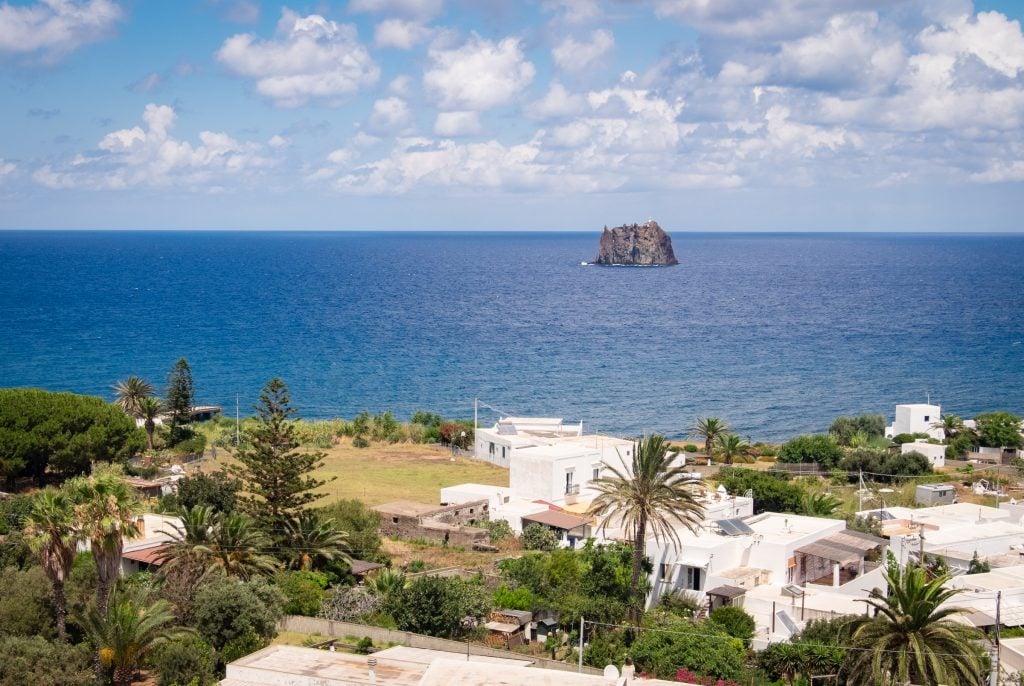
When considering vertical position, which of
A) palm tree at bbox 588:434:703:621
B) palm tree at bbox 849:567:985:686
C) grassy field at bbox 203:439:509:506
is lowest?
grassy field at bbox 203:439:509:506

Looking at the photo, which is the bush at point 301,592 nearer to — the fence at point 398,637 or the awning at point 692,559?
the fence at point 398,637

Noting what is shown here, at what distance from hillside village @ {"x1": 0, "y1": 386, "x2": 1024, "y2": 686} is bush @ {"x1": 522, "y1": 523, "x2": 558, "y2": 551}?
0.07 metres

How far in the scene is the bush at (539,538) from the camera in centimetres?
3375

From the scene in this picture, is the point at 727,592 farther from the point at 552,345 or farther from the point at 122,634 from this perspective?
the point at 552,345

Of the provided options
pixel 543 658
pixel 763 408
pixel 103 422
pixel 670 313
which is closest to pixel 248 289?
pixel 670 313

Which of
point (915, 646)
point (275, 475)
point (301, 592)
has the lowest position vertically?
point (301, 592)

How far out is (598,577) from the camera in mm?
27969

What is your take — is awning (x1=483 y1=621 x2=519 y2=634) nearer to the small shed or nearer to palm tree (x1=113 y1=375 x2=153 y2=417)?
the small shed

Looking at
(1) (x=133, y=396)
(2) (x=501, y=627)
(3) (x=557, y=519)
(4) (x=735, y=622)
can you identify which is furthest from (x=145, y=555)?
(1) (x=133, y=396)

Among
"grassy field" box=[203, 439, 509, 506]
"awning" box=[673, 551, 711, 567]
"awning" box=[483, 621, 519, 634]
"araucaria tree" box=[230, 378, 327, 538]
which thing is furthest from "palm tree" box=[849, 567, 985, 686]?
"grassy field" box=[203, 439, 509, 506]

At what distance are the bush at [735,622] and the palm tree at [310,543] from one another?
10.6 meters

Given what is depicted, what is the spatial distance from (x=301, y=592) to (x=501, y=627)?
529 cm

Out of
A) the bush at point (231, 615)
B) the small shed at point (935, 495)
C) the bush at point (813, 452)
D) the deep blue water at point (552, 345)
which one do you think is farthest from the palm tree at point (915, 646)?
the deep blue water at point (552, 345)

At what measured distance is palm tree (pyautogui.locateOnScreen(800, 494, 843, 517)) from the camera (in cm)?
3756
